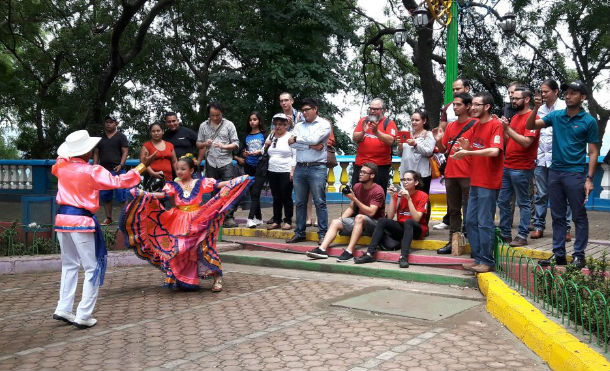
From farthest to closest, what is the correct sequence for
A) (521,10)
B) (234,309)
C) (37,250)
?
(521,10)
(37,250)
(234,309)

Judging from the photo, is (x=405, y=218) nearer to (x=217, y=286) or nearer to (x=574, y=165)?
(x=574, y=165)

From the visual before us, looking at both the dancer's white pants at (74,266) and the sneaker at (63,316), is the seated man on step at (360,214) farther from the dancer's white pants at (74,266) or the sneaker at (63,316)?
the sneaker at (63,316)

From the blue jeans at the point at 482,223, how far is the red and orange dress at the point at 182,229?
2.53m

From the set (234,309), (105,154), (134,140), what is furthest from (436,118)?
(234,309)

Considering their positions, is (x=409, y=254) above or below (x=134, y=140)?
below

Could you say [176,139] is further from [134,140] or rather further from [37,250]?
[134,140]

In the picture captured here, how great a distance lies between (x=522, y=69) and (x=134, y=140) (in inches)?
517

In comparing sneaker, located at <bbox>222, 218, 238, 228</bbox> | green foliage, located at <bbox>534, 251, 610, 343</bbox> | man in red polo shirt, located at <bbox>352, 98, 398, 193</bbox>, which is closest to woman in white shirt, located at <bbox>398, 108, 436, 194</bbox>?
man in red polo shirt, located at <bbox>352, 98, 398, 193</bbox>

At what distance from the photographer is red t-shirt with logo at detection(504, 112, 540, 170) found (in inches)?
305

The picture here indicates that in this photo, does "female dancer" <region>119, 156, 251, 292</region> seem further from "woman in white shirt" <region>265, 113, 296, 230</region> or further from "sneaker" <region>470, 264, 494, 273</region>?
"sneaker" <region>470, 264, 494, 273</region>

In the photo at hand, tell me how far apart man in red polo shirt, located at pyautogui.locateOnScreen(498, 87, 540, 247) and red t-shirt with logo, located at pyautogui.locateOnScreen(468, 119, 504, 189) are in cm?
83

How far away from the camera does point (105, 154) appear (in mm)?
10680

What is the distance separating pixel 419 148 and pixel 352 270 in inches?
77.8

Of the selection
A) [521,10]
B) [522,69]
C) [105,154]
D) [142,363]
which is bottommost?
[142,363]
